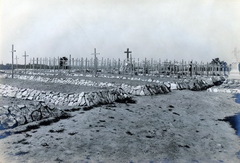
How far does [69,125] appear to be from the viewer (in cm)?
614

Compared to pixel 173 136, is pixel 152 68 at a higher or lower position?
higher

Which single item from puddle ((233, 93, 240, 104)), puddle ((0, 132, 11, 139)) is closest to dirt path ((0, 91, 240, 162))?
puddle ((0, 132, 11, 139))

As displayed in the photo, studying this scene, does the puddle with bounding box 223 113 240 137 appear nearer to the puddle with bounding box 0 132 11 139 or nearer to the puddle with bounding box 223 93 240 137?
the puddle with bounding box 223 93 240 137

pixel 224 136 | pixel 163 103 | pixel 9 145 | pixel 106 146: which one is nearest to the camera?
pixel 9 145

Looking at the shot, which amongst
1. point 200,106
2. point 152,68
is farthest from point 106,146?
point 152,68

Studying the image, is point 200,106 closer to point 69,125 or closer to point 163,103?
point 163,103

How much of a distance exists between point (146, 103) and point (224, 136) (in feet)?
12.4

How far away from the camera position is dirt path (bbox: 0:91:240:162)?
179 inches

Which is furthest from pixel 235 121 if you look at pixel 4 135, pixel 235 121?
pixel 4 135

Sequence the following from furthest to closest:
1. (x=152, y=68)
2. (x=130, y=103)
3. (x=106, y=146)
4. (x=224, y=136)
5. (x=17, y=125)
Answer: (x=152, y=68)
(x=130, y=103)
(x=224, y=136)
(x=17, y=125)
(x=106, y=146)

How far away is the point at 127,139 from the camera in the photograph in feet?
18.5

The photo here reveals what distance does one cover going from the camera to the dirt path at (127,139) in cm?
455

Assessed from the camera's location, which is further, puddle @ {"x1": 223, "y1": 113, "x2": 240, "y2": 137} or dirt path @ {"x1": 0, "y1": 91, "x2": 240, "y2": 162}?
puddle @ {"x1": 223, "y1": 113, "x2": 240, "y2": 137}

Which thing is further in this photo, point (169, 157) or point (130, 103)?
point (130, 103)
